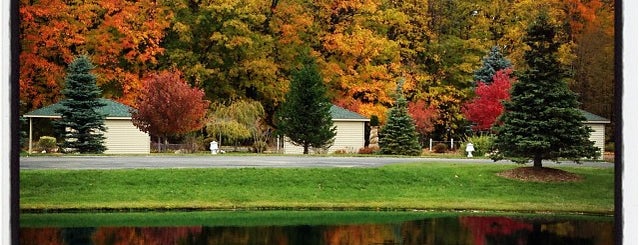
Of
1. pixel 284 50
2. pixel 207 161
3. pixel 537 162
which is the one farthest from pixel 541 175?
pixel 284 50

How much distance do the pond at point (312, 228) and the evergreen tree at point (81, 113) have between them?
584cm

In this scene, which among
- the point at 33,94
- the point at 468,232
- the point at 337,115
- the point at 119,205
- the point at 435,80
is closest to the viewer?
the point at 468,232

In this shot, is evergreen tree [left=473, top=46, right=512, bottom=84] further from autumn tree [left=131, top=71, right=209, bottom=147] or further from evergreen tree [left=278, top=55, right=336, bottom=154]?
autumn tree [left=131, top=71, right=209, bottom=147]

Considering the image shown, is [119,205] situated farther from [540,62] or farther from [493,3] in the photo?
[493,3]

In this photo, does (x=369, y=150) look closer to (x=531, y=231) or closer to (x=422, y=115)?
(x=422, y=115)

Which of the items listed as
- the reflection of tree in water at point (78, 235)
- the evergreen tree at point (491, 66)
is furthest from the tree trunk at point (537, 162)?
the reflection of tree in water at point (78, 235)

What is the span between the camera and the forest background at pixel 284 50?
21.0 metres

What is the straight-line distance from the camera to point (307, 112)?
2102cm

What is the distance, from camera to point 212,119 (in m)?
21.6

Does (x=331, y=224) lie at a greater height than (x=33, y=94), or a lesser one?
lesser

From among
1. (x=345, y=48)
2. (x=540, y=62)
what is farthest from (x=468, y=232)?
(x=345, y=48)

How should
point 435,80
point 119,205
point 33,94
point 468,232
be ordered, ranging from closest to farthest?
point 468,232 < point 119,205 < point 33,94 < point 435,80

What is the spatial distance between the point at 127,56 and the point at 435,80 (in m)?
7.84

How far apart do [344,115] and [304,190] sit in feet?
17.4
